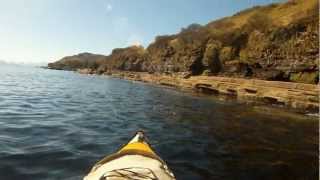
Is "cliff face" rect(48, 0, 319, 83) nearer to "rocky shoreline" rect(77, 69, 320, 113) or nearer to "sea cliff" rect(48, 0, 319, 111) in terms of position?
"sea cliff" rect(48, 0, 319, 111)

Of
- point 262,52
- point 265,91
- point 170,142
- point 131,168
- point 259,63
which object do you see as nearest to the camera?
point 131,168

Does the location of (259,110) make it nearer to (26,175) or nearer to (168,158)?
(168,158)

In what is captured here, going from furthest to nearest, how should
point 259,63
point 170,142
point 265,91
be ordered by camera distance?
1. point 259,63
2. point 265,91
3. point 170,142

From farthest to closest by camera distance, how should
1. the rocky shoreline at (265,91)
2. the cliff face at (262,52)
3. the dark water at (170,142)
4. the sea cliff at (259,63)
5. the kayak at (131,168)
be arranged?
the cliff face at (262,52)
the sea cliff at (259,63)
the rocky shoreline at (265,91)
the dark water at (170,142)
the kayak at (131,168)

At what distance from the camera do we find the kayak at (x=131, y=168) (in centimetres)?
539

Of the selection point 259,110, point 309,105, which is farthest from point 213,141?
point 309,105

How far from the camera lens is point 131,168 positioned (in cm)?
561

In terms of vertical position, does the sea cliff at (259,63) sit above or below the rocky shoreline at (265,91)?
above

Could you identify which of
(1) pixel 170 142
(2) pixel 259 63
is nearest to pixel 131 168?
(1) pixel 170 142

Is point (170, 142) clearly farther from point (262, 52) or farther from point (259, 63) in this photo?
point (262, 52)

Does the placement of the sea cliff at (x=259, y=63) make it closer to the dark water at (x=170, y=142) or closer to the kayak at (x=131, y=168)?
the dark water at (x=170, y=142)

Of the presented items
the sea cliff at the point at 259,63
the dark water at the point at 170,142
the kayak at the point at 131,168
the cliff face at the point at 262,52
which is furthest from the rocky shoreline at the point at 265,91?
the kayak at the point at 131,168

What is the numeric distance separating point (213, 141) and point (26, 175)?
7.93 m

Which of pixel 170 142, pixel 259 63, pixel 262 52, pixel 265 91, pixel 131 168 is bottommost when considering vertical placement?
pixel 170 142
